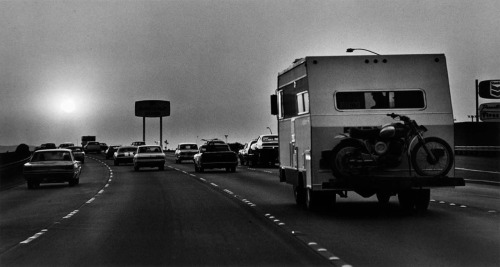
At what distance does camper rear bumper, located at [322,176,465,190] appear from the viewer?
16.4 m

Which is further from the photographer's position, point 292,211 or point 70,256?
point 292,211

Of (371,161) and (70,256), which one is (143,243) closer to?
(70,256)

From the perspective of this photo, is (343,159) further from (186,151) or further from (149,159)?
(186,151)

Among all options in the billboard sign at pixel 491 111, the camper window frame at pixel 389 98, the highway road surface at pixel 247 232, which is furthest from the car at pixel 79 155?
the camper window frame at pixel 389 98

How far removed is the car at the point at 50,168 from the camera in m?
33.3

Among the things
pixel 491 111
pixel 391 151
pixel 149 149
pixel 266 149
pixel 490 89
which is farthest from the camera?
pixel 266 149

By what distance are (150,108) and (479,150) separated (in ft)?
293

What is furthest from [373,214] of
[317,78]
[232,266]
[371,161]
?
[232,266]

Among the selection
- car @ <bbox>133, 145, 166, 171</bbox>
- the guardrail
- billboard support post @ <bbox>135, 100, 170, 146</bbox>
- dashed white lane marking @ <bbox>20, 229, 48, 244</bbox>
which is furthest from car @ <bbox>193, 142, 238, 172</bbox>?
billboard support post @ <bbox>135, 100, 170, 146</bbox>

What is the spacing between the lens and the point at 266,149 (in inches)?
2121

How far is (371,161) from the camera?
54.8 ft

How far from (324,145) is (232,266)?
Result: 279 inches

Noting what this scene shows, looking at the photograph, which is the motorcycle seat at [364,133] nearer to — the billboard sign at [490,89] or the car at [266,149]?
the billboard sign at [490,89]

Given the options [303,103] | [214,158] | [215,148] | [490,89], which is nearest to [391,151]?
[303,103]
